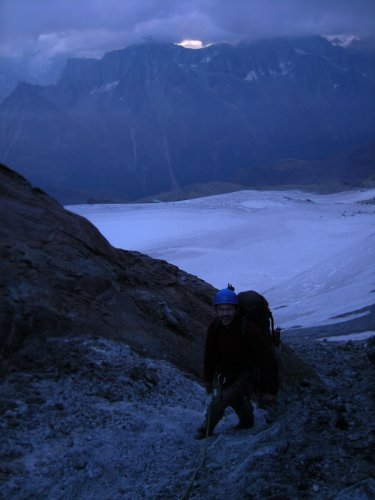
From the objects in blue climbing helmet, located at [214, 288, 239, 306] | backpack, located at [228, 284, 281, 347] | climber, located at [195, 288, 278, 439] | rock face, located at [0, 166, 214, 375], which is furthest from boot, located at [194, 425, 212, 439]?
rock face, located at [0, 166, 214, 375]

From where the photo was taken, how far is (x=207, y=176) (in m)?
196

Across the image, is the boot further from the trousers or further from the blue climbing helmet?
the blue climbing helmet

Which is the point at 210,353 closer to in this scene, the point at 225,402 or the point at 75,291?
the point at 225,402

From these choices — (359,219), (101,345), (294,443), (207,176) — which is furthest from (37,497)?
(207,176)

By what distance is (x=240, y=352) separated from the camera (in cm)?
485

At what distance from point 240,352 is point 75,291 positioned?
2.77m

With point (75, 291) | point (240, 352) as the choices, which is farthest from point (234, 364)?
point (75, 291)

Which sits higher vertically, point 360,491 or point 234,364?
point 234,364

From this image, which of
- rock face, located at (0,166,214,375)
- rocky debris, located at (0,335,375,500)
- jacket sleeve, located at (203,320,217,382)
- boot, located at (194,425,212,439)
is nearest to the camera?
rocky debris, located at (0,335,375,500)

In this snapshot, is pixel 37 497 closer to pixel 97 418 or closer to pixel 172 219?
pixel 97 418

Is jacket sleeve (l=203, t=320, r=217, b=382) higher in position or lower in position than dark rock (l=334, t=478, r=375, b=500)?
higher

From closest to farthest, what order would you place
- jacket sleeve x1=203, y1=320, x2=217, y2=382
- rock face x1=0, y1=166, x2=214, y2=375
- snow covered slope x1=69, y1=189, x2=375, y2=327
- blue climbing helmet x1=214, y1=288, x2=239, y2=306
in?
1. blue climbing helmet x1=214, y1=288, x2=239, y2=306
2. jacket sleeve x1=203, y1=320, x2=217, y2=382
3. rock face x1=0, y1=166, x2=214, y2=375
4. snow covered slope x1=69, y1=189, x2=375, y2=327

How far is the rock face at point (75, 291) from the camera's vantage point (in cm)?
639

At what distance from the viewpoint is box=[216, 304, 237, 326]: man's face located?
4633 mm
